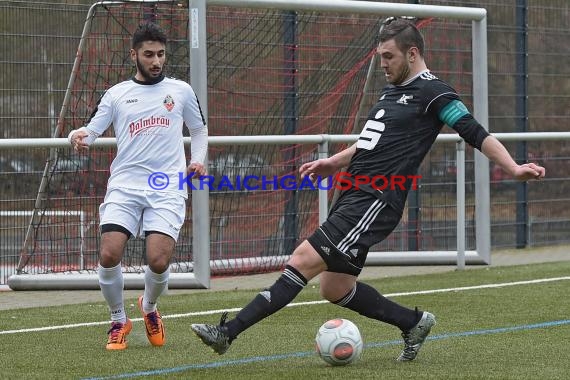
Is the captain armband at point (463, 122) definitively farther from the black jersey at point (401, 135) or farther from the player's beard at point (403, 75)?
the player's beard at point (403, 75)

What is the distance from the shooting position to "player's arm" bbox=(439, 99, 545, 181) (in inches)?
246

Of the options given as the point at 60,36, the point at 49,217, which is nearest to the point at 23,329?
the point at 49,217

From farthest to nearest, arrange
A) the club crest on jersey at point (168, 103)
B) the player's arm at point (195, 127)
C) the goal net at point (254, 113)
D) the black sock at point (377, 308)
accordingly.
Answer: the goal net at point (254, 113) → the player's arm at point (195, 127) → the club crest on jersey at point (168, 103) → the black sock at point (377, 308)

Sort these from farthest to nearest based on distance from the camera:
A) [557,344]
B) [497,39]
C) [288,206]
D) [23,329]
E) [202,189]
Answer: [497,39] → [288,206] → [202,189] → [23,329] → [557,344]

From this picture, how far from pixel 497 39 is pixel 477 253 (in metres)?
3.81

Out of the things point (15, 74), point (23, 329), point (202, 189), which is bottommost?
point (23, 329)

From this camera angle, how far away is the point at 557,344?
24.8 ft

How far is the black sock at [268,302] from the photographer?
6441mm

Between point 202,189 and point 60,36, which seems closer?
point 202,189

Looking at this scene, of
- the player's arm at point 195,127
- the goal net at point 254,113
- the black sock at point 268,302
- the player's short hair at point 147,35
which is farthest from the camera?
the goal net at point 254,113

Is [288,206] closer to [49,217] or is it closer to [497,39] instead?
[49,217]

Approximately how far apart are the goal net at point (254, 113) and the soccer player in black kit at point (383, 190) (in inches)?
188

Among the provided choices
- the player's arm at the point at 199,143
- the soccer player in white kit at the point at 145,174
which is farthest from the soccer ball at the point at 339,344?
the player's arm at the point at 199,143

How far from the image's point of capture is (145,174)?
7.71 m
